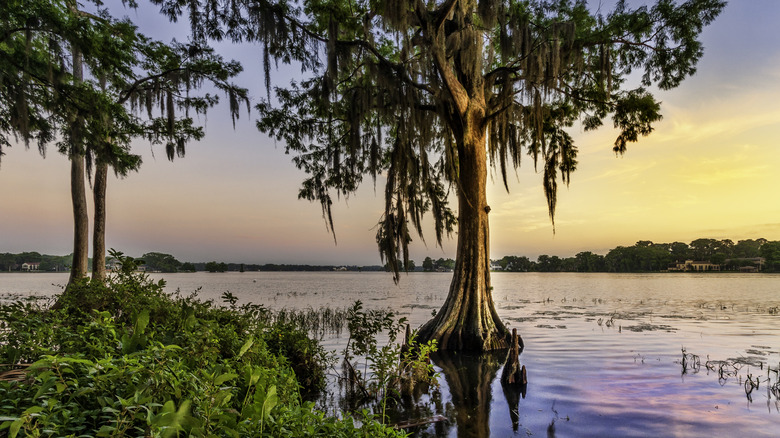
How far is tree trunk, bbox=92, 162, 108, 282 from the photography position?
1424 cm

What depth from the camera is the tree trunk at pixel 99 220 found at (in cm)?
1424

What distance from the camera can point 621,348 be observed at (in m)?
11.1

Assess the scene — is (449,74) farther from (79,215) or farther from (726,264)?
(726,264)

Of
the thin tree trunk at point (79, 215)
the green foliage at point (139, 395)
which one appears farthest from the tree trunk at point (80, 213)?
the green foliage at point (139, 395)

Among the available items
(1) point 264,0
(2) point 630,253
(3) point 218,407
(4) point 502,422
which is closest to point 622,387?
(4) point 502,422

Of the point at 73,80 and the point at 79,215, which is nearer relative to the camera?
the point at 73,80

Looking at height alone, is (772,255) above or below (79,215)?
below

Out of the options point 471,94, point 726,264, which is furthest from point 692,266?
point 471,94

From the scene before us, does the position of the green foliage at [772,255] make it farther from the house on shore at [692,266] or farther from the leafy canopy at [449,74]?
the leafy canopy at [449,74]

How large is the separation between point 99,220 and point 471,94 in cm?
1398

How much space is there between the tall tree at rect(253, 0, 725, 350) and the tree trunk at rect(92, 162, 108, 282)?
6.86 metres

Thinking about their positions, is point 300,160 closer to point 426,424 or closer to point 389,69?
point 389,69

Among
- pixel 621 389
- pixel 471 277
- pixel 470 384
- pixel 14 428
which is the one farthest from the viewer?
pixel 471 277

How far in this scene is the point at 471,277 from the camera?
1053 cm
